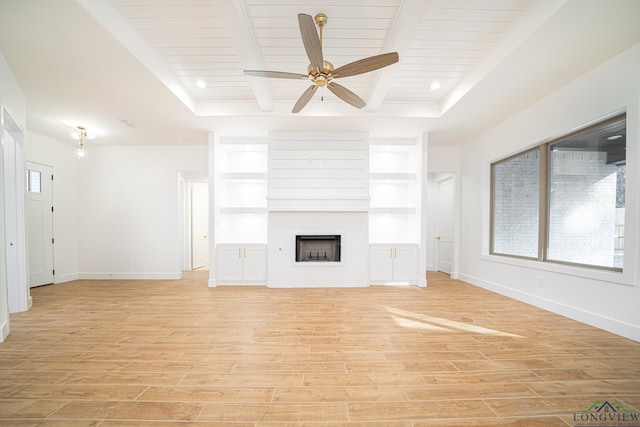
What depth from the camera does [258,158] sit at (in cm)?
561

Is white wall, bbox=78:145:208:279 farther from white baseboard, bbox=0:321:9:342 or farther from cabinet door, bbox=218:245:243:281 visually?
white baseboard, bbox=0:321:9:342

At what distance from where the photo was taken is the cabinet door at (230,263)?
494 cm

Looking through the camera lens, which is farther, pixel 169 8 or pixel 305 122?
pixel 305 122

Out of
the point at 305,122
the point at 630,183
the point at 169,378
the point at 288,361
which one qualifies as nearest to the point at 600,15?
the point at 630,183

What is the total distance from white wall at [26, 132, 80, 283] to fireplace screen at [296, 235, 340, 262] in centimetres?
502

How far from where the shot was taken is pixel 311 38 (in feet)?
6.70

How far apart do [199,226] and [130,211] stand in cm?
170

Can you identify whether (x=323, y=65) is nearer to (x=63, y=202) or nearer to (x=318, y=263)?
(x=318, y=263)

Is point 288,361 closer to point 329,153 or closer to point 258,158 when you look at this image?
point 329,153

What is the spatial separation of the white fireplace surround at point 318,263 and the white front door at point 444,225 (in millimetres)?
2424

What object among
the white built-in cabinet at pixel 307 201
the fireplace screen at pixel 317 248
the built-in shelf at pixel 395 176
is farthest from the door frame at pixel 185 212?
the built-in shelf at pixel 395 176

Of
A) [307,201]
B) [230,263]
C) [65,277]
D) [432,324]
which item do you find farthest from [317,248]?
[65,277]

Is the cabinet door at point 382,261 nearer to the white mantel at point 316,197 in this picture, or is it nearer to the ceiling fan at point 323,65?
the white mantel at point 316,197

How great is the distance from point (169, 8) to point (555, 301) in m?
5.58
